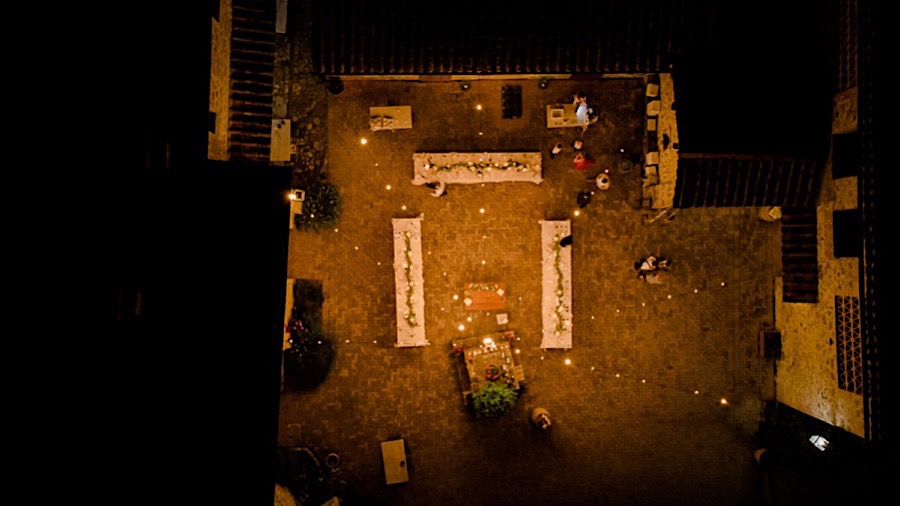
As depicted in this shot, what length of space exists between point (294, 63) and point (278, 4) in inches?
51.8

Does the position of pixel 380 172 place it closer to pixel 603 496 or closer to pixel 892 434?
pixel 603 496

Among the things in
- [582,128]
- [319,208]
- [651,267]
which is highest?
[582,128]

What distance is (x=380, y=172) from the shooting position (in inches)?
545

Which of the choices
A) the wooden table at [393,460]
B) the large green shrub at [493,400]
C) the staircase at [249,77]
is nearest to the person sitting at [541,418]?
the large green shrub at [493,400]

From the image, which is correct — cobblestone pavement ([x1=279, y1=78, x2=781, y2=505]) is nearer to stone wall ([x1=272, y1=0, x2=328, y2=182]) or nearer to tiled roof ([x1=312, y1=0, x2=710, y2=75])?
stone wall ([x1=272, y1=0, x2=328, y2=182])

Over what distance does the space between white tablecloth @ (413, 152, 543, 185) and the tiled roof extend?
7.20 ft

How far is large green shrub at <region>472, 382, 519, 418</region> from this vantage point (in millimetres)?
13586

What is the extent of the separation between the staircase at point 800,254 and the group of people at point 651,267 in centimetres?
256

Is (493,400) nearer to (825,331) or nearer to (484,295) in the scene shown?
(484,295)

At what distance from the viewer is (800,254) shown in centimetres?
1229

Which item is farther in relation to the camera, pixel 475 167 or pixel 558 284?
pixel 558 284

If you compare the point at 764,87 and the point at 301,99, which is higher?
the point at 301,99

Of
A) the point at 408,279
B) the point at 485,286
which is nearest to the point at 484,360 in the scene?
the point at 485,286

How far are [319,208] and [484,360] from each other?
538 centimetres
